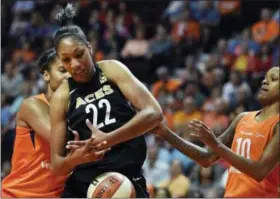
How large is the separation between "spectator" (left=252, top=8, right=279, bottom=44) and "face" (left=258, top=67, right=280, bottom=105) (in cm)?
714

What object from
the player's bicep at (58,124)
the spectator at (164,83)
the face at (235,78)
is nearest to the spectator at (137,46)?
the spectator at (164,83)

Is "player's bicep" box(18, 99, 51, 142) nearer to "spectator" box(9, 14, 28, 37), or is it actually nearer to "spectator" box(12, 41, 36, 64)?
"spectator" box(12, 41, 36, 64)

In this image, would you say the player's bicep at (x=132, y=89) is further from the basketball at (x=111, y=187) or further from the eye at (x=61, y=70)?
the eye at (x=61, y=70)

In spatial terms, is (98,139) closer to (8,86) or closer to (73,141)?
(73,141)

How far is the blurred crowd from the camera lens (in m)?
9.81

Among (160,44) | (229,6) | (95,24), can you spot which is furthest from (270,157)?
(95,24)

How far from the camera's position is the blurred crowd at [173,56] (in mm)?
9812

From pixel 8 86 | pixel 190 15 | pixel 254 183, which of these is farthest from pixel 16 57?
pixel 254 183

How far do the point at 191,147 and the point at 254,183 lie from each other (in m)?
0.52

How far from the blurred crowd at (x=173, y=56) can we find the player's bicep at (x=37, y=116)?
312 centimetres

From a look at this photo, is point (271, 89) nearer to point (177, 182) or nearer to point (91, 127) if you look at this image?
point (91, 127)

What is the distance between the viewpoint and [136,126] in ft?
13.2

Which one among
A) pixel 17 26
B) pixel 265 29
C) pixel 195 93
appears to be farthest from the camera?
pixel 17 26

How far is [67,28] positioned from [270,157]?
1496mm
